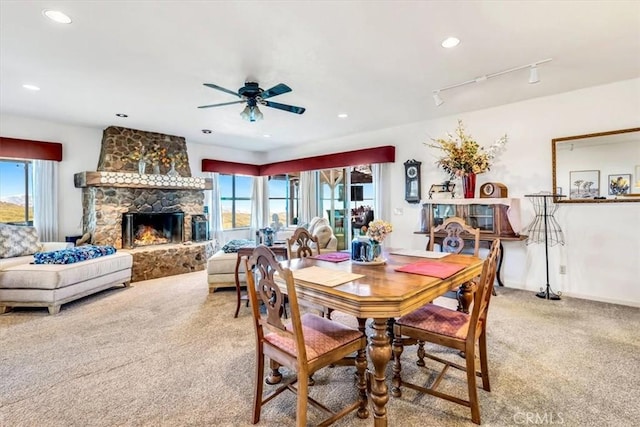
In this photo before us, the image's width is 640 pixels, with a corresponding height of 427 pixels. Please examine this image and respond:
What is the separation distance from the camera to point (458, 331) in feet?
5.99

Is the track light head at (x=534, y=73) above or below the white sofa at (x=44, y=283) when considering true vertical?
above

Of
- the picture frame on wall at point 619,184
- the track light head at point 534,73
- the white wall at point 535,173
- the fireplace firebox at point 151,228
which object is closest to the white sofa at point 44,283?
the fireplace firebox at point 151,228

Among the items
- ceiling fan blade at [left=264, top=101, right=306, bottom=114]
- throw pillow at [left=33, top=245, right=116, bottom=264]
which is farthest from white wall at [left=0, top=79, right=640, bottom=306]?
ceiling fan blade at [left=264, top=101, right=306, bottom=114]

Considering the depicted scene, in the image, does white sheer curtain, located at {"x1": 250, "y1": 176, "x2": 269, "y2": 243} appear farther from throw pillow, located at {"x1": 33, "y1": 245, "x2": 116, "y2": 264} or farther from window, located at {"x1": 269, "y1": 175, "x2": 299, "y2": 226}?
Result: throw pillow, located at {"x1": 33, "y1": 245, "x2": 116, "y2": 264}

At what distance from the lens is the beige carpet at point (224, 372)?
5.98 ft

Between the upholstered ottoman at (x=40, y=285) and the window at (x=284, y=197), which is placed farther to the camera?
the window at (x=284, y=197)

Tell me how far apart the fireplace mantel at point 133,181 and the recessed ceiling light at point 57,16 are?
3328 millimetres

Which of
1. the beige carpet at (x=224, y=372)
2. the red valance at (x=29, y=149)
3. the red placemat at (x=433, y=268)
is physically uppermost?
the red valance at (x=29, y=149)

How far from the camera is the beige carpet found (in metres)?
1.82

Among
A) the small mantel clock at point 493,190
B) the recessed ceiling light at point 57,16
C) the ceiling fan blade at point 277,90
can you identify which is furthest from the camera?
the small mantel clock at point 493,190

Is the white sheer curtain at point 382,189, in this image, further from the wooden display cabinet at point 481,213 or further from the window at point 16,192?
the window at point 16,192

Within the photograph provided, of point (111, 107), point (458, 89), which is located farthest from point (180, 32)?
point (458, 89)

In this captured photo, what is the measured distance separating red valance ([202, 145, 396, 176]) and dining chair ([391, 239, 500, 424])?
12.4 feet

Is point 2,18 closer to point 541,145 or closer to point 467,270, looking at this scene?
point 467,270
